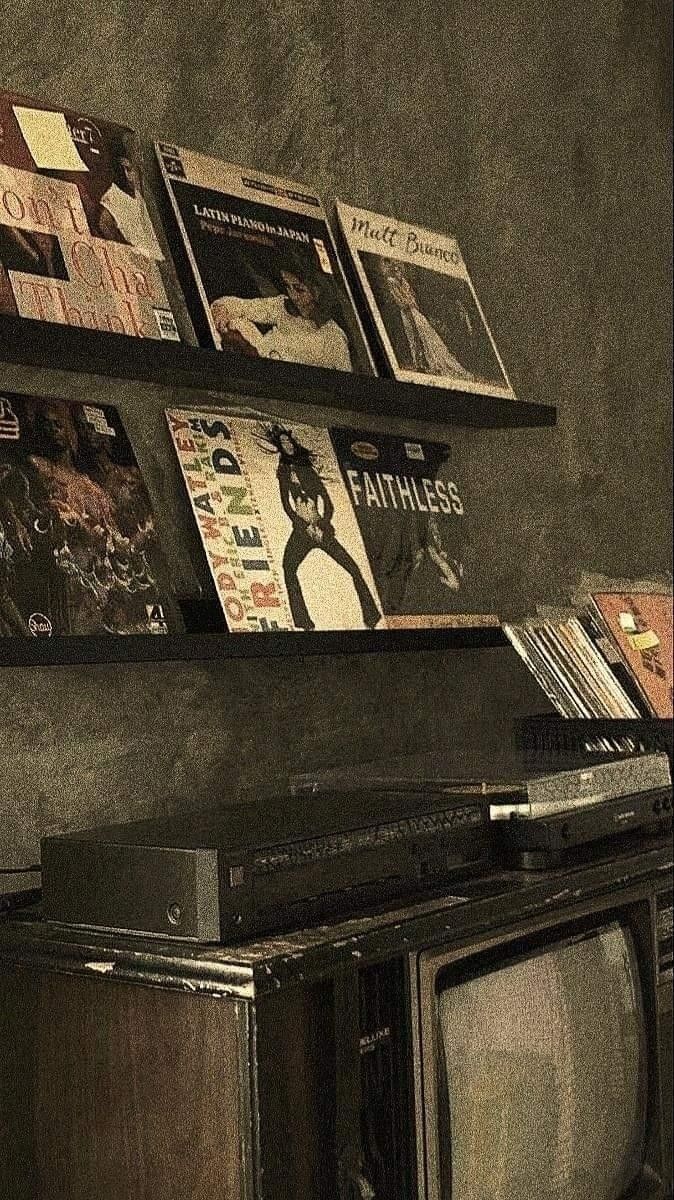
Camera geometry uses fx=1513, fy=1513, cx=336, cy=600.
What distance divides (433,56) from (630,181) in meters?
0.77

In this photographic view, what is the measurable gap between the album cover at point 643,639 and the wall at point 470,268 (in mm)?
274

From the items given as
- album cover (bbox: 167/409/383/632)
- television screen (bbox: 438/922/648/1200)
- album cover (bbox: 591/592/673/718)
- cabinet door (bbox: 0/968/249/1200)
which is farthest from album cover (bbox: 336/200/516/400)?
cabinet door (bbox: 0/968/249/1200)

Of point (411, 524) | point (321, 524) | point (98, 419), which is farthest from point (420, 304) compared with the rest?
point (98, 419)

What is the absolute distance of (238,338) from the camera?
2234 millimetres

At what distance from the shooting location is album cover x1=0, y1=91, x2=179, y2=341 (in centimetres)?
191

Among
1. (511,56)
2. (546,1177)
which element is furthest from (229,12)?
(546,1177)

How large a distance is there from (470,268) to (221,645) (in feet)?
3.98

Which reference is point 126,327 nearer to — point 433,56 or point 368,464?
point 368,464

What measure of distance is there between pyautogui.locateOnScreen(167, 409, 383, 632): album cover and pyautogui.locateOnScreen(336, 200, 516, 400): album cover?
0.75 feet

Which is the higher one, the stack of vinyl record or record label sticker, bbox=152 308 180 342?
record label sticker, bbox=152 308 180 342

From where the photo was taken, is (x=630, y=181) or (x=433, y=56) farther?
(x=630, y=181)

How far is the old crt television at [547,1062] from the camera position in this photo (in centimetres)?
175

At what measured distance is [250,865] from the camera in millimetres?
1611

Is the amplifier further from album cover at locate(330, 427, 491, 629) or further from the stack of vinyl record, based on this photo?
album cover at locate(330, 427, 491, 629)
